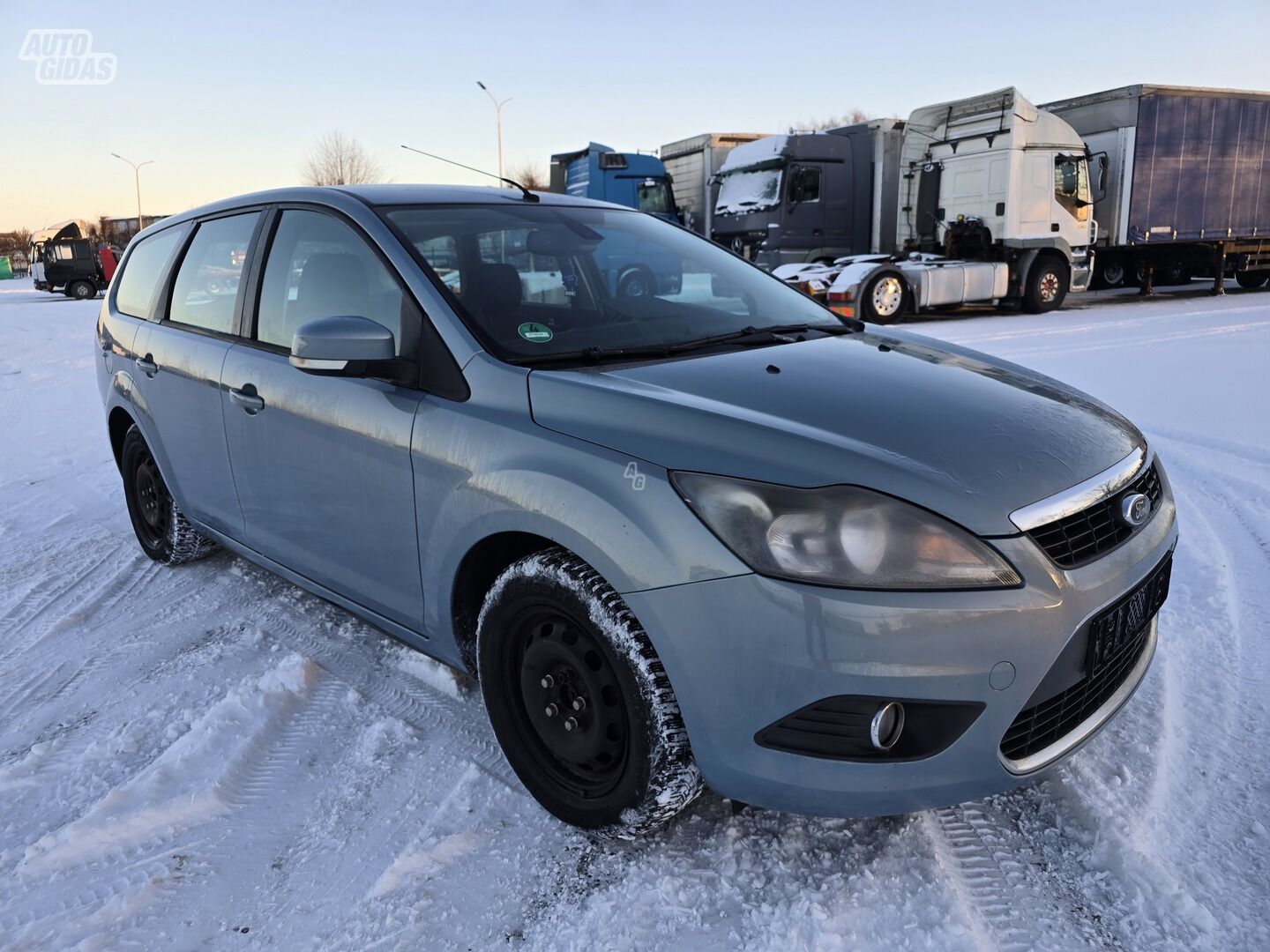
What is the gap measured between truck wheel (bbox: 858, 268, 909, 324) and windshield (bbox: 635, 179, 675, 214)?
6580 millimetres

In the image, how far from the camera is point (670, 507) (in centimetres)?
187

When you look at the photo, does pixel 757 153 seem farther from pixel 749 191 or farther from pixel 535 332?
pixel 535 332

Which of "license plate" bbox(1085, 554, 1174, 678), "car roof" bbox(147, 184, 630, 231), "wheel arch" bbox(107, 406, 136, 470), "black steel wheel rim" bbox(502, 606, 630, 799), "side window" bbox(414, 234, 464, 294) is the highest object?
"car roof" bbox(147, 184, 630, 231)

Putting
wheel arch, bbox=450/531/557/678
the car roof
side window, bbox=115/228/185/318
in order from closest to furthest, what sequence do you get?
1. wheel arch, bbox=450/531/557/678
2. the car roof
3. side window, bbox=115/228/185/318

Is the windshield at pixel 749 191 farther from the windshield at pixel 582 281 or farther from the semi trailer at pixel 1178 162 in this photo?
the windshield at pixel 582 281

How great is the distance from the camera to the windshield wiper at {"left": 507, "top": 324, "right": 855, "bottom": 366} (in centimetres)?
241

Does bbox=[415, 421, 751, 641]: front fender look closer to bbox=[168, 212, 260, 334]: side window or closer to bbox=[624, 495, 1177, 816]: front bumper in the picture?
bbox=[624, 495, 1177, 816]: front bumper

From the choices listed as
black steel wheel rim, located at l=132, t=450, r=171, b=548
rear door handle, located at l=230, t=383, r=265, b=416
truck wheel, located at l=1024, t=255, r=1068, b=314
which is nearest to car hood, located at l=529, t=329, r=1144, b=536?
rear door handle, located at l=230, t=383, r=265, b=416

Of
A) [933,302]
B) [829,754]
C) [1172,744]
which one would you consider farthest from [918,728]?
[933,302]

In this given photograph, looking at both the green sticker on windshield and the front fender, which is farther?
the green sticker on windshield

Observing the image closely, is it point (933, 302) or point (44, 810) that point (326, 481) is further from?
point (933, 302)

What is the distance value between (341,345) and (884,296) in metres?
12.7

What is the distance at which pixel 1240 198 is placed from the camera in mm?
17375

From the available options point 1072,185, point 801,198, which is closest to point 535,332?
point 801,198
